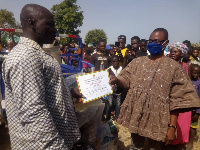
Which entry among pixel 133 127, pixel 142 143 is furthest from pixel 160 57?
pixel 142 143

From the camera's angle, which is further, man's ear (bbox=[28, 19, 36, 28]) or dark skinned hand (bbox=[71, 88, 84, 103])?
dark skinned hand (bbox=[71, 88, 84, 103])

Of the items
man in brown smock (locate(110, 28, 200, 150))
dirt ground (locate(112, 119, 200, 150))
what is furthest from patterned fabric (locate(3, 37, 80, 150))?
dirt ground (locate(112, 119, 200, 150))

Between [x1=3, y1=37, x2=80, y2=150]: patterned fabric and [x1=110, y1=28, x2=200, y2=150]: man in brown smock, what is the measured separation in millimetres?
1128

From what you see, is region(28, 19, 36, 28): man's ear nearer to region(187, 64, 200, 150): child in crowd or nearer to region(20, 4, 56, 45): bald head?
region(20, 4, 56, 45): bald head

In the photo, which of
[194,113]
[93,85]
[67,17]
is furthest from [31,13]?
[67,17]

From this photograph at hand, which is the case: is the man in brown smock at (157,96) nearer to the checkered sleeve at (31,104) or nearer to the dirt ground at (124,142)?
the checkered sleeve at (31,104)

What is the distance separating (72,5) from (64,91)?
85.8 ft

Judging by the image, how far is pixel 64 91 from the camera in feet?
4.34

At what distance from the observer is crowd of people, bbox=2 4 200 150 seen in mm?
1100

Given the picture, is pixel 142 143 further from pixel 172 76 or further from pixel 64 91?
pixel 64 91

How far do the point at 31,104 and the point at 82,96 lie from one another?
86 centimetres

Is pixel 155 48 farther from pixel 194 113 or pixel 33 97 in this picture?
pixel 194 113

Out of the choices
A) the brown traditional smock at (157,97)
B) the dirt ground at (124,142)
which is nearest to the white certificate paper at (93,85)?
the brown traditional smock at (157,97)

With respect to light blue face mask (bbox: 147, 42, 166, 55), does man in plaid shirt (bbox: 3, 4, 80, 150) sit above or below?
below
